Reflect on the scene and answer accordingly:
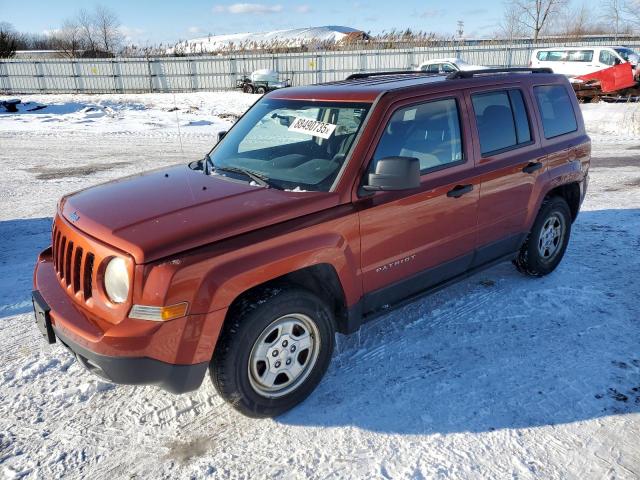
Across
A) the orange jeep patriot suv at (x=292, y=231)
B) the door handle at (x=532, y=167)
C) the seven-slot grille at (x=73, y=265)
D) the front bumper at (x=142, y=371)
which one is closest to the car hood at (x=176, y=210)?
the orange jeep patriot suv at (x=292, y=231)

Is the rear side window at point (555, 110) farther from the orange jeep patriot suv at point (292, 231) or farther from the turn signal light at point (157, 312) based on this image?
the turn signal light at point (157, 312)

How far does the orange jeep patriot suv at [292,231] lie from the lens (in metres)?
2.52

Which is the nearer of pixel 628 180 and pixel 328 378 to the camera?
pixel 328 378

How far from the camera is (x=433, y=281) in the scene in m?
3.74

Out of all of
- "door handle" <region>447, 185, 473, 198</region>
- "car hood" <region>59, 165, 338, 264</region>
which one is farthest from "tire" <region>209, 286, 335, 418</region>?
"door handle" <region>447, 185, 473, 198</region>

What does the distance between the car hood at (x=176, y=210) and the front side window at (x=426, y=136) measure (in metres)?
0.63

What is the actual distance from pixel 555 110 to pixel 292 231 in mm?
3210

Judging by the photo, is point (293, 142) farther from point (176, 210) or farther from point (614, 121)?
point (614, 121)

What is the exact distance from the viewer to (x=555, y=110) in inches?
183

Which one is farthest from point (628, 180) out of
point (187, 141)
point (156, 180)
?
point (187, 141)

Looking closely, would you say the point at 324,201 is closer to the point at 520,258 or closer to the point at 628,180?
the point at 520,258

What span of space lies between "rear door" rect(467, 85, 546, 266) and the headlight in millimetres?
2633

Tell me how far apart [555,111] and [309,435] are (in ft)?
12.1

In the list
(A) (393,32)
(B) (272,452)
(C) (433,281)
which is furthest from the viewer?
(A) (393,32)
